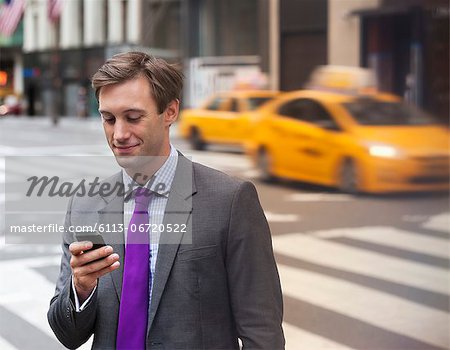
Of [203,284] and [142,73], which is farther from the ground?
[142,73]

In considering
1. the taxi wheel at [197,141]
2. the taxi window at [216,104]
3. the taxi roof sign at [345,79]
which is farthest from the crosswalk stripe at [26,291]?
the taxi roof sign at [345,79]

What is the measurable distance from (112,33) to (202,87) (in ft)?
1.62

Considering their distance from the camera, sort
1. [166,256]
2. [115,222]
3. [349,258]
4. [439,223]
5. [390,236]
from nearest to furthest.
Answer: [166,256], [115,222], [349,258], [390,236], [439,223]

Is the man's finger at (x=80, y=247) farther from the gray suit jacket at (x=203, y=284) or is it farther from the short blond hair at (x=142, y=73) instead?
the short blond hair at (x=142, y=73)

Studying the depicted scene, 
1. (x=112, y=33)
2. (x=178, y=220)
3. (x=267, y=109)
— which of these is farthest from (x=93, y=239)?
(x=267, y=109)

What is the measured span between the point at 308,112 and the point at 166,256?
7.37 feet

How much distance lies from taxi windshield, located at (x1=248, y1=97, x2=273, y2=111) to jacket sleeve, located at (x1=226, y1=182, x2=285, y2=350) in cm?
205

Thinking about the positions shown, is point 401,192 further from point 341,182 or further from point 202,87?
point 202,87

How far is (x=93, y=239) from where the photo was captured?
6.27ft

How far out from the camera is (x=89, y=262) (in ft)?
6.31

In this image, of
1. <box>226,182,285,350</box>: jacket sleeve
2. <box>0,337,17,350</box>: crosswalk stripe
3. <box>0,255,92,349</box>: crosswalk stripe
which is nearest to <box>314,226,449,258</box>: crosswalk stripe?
<box>0,255,92,349</box>: crosswalk stripe

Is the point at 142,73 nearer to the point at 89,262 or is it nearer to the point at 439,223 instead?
the point at 89,262

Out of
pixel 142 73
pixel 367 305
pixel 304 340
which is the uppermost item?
pixel 142 73

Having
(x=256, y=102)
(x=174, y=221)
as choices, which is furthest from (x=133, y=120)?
(x=256, y=102)
